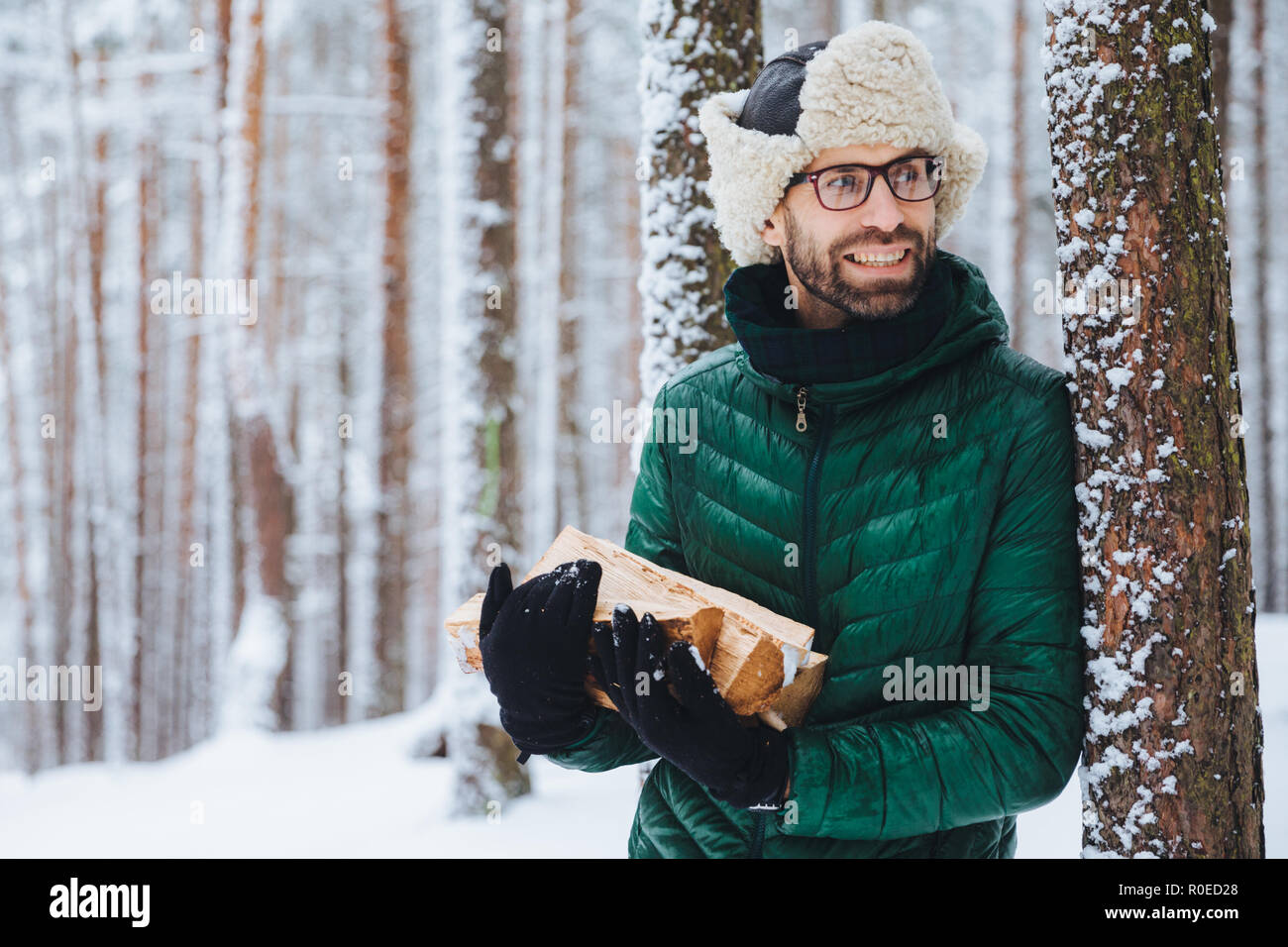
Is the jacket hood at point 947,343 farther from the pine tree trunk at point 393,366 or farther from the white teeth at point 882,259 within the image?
the pine tree trunk at point 393,366

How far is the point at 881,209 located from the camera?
1.83 metres

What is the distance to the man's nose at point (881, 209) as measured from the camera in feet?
5.99

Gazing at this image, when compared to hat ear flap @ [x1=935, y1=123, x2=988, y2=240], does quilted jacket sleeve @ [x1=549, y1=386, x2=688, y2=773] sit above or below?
below

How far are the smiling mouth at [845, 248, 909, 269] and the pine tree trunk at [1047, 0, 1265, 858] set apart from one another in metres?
0.41

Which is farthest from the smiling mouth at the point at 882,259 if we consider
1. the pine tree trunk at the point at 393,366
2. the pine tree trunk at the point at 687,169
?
the pine tree trunk at the point at 393,366

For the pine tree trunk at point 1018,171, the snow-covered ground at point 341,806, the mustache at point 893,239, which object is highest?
the pine tree trunk at point 1018,171

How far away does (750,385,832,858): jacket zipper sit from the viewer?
185 cm

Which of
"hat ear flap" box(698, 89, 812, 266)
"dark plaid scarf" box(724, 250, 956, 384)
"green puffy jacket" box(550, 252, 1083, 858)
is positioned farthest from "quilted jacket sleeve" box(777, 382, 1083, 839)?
"hat ear flap" box(698, 89, 812, 266)

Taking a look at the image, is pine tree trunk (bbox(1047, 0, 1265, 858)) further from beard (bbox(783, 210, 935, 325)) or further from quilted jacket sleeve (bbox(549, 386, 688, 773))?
quilted jacket sleeve (bbox(549, 386, 688, 773))

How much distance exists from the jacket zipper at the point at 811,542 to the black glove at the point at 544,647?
15.7 inches

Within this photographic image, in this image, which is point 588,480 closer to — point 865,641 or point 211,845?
point 211,845

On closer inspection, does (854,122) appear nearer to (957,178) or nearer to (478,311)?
(957,178)

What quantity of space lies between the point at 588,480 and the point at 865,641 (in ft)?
65.9
